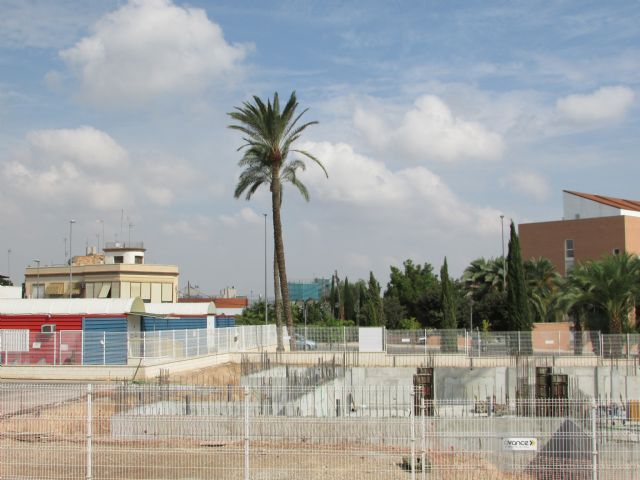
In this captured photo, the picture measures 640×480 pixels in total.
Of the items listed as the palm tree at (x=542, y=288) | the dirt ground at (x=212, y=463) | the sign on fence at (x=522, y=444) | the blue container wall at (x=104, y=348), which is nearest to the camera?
the sign on fence at (x=522, y=444)

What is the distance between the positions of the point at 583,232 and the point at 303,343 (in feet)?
105

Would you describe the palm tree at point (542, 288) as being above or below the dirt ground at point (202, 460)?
above

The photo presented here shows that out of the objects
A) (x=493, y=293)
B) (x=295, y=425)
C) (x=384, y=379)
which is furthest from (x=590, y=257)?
(x=295, y=425)

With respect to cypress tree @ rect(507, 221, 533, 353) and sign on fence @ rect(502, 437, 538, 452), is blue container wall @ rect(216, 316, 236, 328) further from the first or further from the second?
sign on fence @ rect(502, 437, 538, 452)

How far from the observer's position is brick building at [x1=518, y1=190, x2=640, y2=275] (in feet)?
201

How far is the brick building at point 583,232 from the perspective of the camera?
6122cm

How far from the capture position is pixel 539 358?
3734 cm

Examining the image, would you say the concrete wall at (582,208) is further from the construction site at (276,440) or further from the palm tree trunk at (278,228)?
the construction site at (276,440)

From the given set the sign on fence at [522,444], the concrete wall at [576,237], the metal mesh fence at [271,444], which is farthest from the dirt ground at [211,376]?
the concrete wall at [576,237]

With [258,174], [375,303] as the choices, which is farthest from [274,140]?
[375,303]

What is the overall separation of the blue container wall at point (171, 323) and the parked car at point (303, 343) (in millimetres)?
6196

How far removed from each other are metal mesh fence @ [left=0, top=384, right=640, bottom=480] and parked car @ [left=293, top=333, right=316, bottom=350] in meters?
23.4

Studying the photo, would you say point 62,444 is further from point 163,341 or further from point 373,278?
point 373,278

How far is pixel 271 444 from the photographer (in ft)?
47.1
